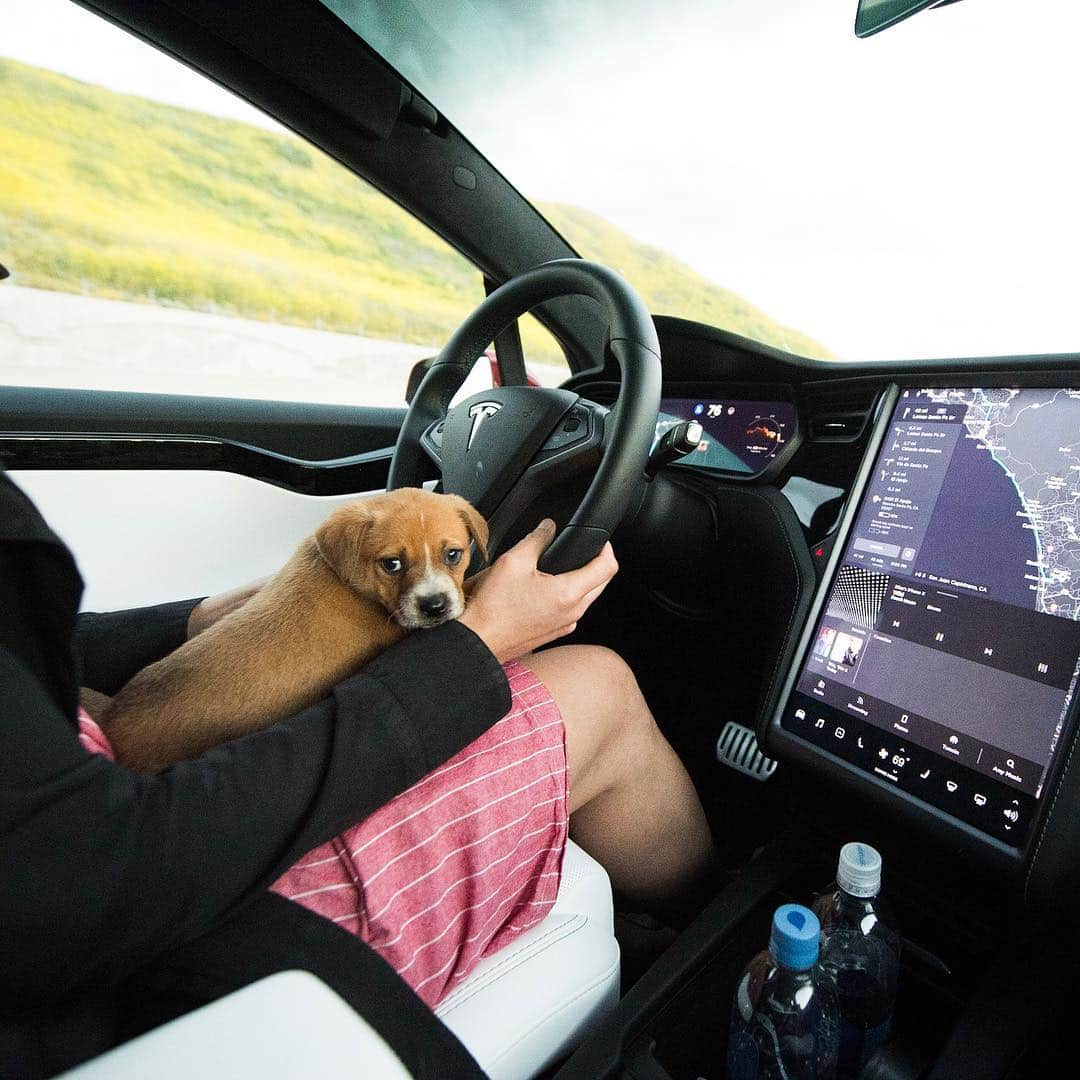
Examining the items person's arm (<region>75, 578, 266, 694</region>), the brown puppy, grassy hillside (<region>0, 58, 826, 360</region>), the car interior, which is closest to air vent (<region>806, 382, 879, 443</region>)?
the car interior

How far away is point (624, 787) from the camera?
47.9 inches

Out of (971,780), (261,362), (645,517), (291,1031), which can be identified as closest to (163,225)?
(261,362)

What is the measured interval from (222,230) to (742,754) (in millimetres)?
1898

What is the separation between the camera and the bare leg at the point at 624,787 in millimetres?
1131

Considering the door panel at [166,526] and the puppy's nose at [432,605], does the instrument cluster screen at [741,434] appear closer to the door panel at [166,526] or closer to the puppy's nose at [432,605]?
the puppy's nose at [432,605]

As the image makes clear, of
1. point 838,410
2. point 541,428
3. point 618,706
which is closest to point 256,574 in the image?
point 541,428

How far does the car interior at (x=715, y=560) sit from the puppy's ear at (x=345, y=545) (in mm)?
256

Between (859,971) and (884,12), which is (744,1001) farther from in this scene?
(884,12)

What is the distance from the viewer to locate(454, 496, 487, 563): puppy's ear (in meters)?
1.23

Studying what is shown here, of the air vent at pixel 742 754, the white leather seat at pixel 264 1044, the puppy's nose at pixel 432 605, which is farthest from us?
the air vent at pixel 742 754

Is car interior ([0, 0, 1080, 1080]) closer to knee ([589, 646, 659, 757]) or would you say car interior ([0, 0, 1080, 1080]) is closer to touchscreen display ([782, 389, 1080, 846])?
touchscreen display ([782, 389, 1080, 846])

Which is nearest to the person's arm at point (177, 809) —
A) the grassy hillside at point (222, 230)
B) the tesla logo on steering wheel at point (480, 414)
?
the tesla logo on steering wheel at point (480, 414)

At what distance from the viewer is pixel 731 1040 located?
917 millimetres

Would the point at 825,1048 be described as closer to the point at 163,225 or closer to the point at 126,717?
the point at 126,717
